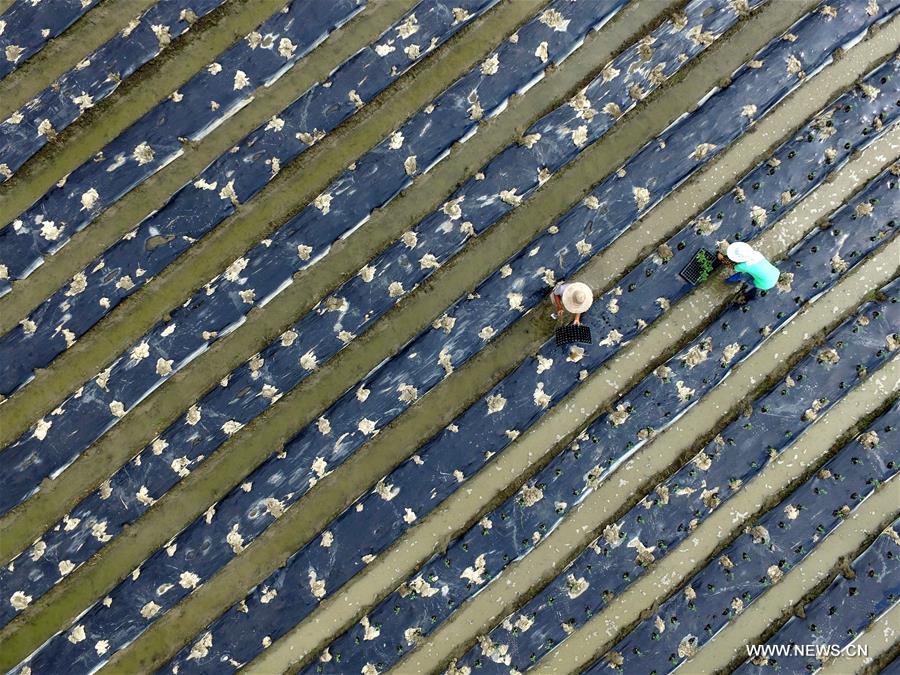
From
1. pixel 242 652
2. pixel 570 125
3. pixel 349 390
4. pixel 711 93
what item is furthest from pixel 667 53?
pixel 242 652

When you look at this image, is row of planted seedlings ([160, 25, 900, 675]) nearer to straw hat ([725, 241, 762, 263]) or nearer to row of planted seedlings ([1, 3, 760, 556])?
row of planted seedlings ([1, 3, 760, 556])

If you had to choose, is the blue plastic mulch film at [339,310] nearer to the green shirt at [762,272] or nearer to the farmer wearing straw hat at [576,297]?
the farmer wearing straw hat at [576,297]

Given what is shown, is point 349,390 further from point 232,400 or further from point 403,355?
point 232,400

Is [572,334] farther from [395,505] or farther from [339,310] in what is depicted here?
[395,505]

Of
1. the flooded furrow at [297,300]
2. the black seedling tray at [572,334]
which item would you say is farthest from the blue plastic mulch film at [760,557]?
the flooded furrow at [297,300]

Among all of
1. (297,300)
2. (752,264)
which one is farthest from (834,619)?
(297,300)

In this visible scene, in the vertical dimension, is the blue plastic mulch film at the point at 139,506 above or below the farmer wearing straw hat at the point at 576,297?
above

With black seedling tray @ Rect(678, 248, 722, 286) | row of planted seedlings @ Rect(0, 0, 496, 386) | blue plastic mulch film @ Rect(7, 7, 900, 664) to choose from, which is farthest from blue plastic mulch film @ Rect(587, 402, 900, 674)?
row of planted seedlings @ Rect(0, 0, 496, 386)
